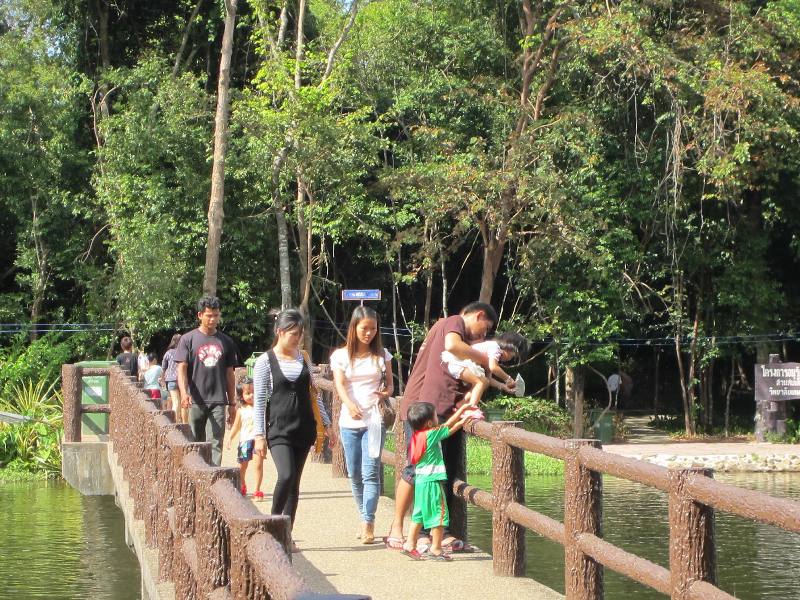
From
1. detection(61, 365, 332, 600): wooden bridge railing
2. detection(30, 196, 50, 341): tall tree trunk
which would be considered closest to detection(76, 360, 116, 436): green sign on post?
detection(61, 365, 332, 600): wooden bridge railing

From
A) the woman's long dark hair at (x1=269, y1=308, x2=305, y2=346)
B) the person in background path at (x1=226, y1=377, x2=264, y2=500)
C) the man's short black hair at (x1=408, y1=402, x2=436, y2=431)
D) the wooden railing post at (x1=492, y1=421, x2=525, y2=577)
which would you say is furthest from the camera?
the person in background path at (x1=226, y1=377, x2=264, y2=500)

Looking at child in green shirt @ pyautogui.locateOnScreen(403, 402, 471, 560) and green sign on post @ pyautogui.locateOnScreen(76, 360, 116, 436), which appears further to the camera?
green sign on post @ pyautogui.locateOnScreen(76, 360, 116, 436)

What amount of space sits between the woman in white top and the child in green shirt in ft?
1.62

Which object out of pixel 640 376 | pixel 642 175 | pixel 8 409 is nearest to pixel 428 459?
pixel 8 409

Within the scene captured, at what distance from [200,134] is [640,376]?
47.7 feet

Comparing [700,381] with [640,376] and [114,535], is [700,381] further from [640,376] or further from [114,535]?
[114,535]

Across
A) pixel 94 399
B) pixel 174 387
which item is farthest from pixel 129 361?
pixel 174 387

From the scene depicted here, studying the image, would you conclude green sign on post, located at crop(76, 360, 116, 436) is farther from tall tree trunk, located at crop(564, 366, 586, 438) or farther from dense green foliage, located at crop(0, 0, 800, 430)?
tall tree trunk, located at crop(564, 366, 586, 438)

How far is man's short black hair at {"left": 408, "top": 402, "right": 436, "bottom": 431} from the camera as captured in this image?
7.43 m

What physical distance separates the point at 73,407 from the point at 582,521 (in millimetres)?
11140

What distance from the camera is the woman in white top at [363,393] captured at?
26.2 ft

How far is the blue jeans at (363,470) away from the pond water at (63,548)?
4079mm

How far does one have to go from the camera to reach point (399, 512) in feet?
25.7

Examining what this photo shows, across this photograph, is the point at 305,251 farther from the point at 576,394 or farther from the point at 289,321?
the point at 289,321
